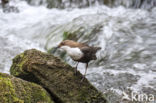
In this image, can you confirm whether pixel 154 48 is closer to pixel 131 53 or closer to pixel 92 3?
pixel 131 53

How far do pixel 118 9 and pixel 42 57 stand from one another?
7.72 meters

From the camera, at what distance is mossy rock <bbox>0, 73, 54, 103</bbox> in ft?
7.78

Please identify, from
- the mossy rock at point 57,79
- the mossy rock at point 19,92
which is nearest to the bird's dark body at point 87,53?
the mossy rock at point 57,79

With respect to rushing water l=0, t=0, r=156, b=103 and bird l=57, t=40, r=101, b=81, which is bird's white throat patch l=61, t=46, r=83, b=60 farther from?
rushing water l=0, t=0, r=156, b=103

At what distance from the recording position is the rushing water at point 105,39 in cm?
450

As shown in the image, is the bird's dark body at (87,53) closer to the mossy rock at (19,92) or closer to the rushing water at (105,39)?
the mossy rock at (19,92)

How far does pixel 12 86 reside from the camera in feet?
8.16

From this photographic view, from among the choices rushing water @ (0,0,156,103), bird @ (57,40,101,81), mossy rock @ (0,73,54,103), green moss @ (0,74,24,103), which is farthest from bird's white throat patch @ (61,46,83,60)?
rushing water @ (0,0,156,103)

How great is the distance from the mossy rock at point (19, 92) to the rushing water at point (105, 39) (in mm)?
1486

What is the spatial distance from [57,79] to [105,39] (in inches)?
149

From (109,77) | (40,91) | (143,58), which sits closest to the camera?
(40,91)

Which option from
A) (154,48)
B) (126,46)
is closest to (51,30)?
(126,46)

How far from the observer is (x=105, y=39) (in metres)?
6.57

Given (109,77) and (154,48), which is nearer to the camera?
(109,77)
